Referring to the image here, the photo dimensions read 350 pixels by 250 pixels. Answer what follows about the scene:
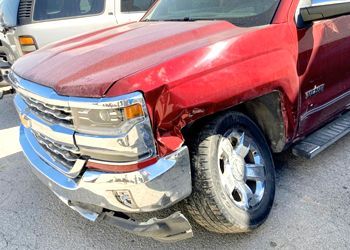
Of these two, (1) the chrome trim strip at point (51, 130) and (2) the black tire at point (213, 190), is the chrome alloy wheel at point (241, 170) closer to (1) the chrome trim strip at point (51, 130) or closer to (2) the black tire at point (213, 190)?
(2) the black tire at point (213, 190)

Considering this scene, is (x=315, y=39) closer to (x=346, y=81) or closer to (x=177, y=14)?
(x=346, y=81)

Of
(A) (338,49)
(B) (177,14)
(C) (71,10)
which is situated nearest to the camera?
(A) (338,49)

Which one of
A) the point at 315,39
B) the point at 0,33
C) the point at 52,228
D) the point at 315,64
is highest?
the point at 315,39

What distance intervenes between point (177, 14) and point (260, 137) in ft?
4.59

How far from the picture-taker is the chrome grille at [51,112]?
7.12 ft

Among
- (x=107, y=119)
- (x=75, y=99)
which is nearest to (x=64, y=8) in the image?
(x=75, y=99)

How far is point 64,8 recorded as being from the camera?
17.8ft

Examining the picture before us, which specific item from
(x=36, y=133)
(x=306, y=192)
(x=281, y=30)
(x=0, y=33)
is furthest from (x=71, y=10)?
(x=306, y=192)

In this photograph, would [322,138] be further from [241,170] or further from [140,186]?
[140,186]

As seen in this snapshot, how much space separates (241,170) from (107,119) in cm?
107

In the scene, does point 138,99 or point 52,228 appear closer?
point 138,99

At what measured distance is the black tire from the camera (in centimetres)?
226

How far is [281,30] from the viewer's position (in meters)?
2.64

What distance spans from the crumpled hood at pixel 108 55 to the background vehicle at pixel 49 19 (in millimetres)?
2294
